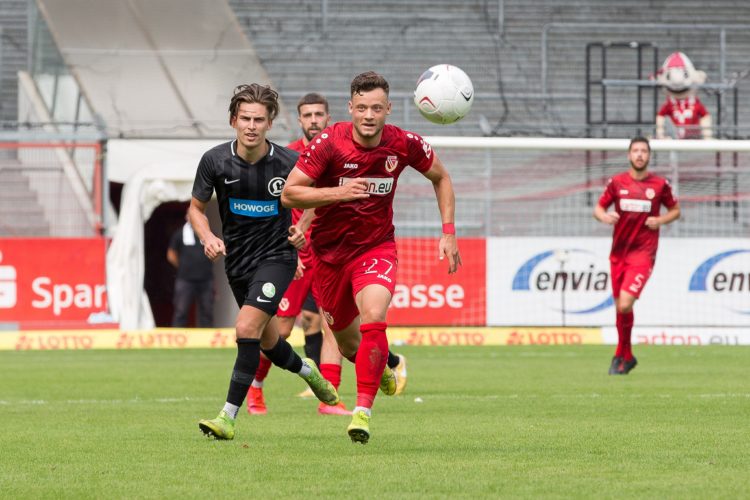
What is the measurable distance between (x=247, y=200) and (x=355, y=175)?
83cm

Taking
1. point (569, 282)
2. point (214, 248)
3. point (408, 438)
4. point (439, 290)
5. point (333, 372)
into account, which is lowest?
point (408, 438)

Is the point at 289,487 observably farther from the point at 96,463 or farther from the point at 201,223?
the point at 201,223

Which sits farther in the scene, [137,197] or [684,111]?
[684,111]

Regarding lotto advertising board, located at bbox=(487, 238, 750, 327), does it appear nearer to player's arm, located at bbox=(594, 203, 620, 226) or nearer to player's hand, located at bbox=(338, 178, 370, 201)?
player's arm, located at bbox=(594, 203, 620, 226)

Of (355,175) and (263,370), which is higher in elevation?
(355,175)

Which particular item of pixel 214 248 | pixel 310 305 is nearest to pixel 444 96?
pixel 214 248

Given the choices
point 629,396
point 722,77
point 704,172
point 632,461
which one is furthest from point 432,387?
point 722,77

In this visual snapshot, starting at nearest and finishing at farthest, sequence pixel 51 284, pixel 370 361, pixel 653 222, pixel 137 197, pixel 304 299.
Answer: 1. pixel 370 361
2. pixel 304 299
3. pixel 653 222
4. pixel 51 284
5. pixel 137 197

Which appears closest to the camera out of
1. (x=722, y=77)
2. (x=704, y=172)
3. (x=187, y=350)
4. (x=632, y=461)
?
(x=632, y=461)

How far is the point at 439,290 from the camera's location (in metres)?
22.3

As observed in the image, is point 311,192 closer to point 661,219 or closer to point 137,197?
point 661,219

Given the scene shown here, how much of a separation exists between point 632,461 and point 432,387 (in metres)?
6.13

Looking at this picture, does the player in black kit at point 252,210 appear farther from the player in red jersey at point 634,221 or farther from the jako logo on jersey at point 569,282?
the jako logo on jersey at point 569,282

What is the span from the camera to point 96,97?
2527cm
